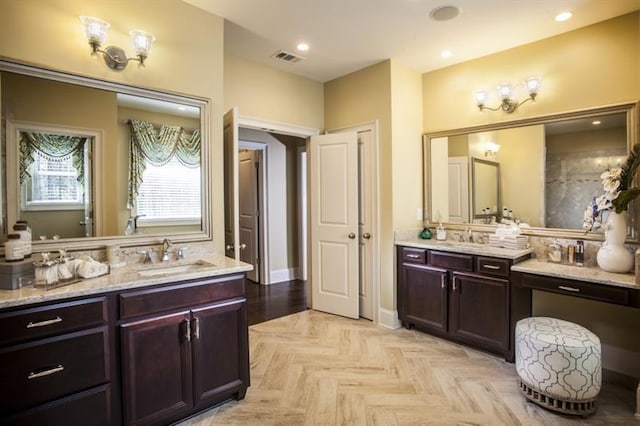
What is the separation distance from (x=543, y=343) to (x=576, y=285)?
561mm

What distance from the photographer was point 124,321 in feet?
5.95

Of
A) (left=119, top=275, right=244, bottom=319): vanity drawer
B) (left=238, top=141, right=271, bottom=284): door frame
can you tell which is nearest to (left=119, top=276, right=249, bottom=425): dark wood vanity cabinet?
(left=119, top=275, right=244, bottom=319): vanity drawer

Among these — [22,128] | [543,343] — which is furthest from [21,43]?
[543,343]

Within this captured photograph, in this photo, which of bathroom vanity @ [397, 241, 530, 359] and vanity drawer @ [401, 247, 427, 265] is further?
vanity drawer @ [401, 247, 427, 265]

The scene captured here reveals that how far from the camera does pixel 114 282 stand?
1801 millimetres

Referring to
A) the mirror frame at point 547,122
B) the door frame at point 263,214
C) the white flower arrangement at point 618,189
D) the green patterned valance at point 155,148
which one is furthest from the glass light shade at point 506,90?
the door frame at point 263,214

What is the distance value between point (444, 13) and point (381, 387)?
2905 mm

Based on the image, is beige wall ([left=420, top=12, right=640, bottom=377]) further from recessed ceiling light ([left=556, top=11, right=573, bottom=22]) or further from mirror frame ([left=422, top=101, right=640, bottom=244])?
recessed ceiling light ([left=556, top=11, right=573, bottom=22])

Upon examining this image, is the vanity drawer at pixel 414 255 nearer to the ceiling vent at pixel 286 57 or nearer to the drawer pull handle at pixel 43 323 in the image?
the ceiling vent at pixel 286 57

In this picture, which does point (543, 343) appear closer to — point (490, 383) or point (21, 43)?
point (490, 383)

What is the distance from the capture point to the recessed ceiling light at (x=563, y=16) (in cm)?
262

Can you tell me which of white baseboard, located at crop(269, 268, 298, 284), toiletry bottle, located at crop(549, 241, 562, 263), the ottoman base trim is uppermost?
toiletry bottle, located at crop(549, 241, 562, 263)

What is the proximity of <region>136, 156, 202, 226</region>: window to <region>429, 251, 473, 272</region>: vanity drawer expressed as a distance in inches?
86.4

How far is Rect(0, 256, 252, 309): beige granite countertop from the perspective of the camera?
1565mm
